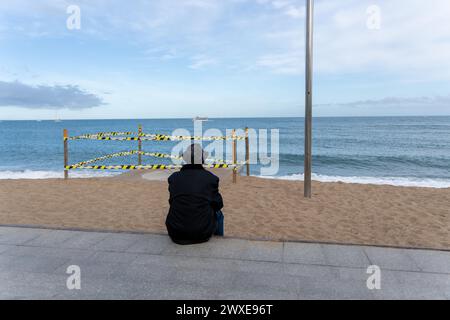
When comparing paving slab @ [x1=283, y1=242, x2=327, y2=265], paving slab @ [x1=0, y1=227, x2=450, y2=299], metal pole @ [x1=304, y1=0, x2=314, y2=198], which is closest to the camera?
paving slab @ [x1=0, y1=227, x2=450, y2=299]

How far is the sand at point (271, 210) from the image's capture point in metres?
6.08

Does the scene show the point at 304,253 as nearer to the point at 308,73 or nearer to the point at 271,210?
the point at 271,210

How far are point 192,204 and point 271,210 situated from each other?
3441 mm

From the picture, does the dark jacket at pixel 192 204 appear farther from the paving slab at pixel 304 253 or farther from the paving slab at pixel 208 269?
the paving slab at pixel 304 253

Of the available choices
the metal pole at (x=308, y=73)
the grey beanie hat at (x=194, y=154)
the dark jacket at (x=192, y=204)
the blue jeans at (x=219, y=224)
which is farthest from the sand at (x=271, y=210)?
the metal pole at (x=308, y=73)

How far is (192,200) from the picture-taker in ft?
15.3

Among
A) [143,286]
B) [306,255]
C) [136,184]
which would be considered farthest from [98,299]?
[136,184]

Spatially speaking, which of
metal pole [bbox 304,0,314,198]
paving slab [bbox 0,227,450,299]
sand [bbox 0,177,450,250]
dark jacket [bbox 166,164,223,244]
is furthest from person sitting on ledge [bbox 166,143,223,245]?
metal pole [bbox 304,0,314,198]

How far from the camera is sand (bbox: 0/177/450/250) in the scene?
6.08 metres

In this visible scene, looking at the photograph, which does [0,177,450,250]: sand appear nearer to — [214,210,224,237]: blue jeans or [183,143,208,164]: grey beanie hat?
[214,210,224,237]: blue jeans

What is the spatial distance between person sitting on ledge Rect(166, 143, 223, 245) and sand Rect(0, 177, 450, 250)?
0.87 metres

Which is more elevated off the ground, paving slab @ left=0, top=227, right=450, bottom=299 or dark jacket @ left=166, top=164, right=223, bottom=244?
dark jacket @ left=166, top=164, right=223, bottom=244

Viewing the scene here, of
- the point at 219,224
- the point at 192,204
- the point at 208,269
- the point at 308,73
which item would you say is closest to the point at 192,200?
the point at 192,204
